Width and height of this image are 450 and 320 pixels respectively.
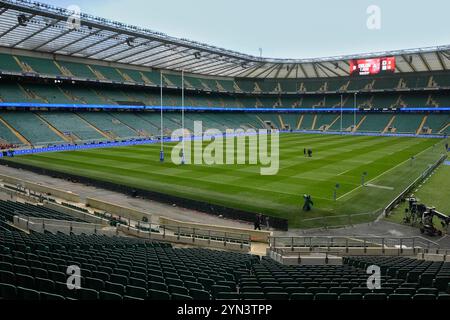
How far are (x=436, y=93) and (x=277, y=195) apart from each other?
3405 inches

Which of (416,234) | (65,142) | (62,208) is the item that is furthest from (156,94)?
(416,234)

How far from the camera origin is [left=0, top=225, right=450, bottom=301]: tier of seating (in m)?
6.55

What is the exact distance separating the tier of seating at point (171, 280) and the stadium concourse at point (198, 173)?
47mm

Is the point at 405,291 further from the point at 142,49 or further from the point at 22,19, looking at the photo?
the point at 142,49

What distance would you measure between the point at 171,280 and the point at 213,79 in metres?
109

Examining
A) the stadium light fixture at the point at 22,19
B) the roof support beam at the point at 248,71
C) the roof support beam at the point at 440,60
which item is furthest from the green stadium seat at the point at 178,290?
the roof support beam at the point at 248,71

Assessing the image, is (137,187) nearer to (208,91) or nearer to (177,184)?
(177,184)

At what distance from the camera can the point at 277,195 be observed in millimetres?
29125

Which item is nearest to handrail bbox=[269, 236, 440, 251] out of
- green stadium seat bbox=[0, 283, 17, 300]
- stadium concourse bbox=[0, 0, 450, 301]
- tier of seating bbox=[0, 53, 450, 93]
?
stadium concourse bbox=[0, 0, 450, 301]

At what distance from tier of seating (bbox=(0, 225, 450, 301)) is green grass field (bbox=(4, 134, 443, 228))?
43.1ft

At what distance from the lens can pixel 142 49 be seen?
73.5 meters

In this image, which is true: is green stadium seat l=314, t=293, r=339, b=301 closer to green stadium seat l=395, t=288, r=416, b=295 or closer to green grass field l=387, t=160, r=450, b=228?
green stadium seat l=395, t=288, r=416, b=295

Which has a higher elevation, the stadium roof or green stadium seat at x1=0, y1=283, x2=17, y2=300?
the stadium roof

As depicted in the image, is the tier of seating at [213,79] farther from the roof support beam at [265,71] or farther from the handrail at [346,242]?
the handrail at [346,242]
